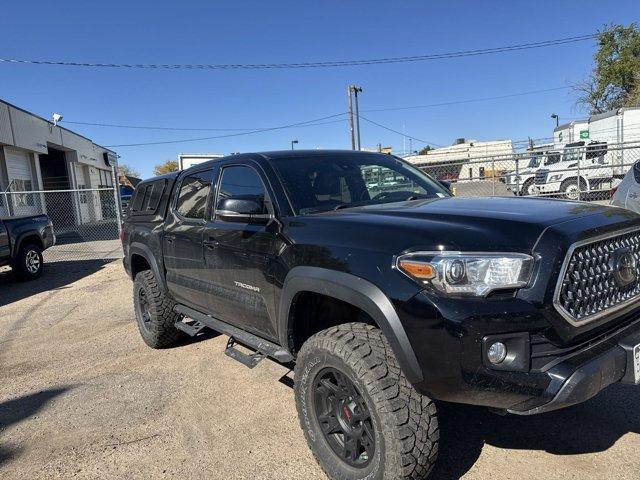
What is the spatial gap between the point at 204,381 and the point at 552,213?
3190mm

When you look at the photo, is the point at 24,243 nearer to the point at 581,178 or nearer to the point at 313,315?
the point at 313,315

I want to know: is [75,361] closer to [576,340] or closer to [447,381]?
[447,381]

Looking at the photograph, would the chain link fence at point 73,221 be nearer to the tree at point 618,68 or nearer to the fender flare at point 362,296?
the fender flare at point 362,296

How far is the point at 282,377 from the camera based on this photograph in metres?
4.34

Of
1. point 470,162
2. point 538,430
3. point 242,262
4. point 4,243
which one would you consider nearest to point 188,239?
point 242,262

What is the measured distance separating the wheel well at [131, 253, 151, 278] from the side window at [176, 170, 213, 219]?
1264 millimetres

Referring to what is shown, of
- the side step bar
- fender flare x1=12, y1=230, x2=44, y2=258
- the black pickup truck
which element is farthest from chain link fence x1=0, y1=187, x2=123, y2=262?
the black pickup truck

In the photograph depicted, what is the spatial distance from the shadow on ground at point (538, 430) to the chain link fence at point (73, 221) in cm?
1174

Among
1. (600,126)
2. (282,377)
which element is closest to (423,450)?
(282,377)

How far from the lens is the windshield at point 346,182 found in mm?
3377

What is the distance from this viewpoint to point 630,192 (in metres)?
6.11

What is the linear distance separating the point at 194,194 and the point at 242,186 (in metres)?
0.89

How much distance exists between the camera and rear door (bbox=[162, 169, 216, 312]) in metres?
4.16

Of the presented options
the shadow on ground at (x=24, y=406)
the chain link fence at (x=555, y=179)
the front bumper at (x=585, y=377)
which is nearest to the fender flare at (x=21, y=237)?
the shadow on ground at (x=24, y=406)
